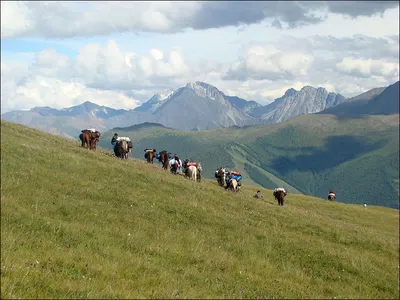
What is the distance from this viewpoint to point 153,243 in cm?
1741

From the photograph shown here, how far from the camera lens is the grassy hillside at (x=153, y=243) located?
35.8 ft

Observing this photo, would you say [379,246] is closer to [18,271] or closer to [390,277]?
[390,277]

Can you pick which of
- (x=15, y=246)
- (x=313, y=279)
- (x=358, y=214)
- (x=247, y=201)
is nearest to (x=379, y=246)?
(x=247, y=201)

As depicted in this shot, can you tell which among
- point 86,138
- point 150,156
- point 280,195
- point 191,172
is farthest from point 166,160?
point 280,195

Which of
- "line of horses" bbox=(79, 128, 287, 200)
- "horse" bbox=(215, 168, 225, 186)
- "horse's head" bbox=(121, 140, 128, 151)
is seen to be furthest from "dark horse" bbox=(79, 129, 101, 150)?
"horse" bbox=(215, 168, 225, 186)

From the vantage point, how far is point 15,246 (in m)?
12.4

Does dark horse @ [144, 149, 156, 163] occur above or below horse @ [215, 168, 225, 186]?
above

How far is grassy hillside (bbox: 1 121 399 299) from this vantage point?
10898 mm

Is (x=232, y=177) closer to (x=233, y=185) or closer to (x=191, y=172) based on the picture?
(x=233, y=185)

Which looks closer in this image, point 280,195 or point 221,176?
point 280,195

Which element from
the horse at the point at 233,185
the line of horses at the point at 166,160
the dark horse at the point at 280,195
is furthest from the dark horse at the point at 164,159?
the dark horse at the point at 280,195

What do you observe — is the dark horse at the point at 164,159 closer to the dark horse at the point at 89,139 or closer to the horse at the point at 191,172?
the horse at the point at 191,172

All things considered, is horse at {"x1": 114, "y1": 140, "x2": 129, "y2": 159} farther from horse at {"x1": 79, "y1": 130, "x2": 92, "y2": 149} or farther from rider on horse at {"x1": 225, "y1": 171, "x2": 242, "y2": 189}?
rider on horse at {"x1": 225, "y1": 171, "x2": 242, "y2": 189}

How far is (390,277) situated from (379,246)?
24.5 feet
